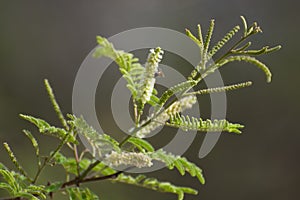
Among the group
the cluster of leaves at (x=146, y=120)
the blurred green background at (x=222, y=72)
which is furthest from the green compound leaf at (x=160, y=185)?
the blurred green background at (x=222, y=72)

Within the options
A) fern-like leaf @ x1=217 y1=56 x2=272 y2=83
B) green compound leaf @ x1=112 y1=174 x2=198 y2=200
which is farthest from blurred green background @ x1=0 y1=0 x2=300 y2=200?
Answer: fern-like leaf @ x1=217 y1=56 x2=272 y2=83

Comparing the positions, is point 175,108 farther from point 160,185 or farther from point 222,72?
point 222,72

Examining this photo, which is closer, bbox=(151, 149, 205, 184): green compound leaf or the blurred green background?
bbox=(151, 149, 205, 184): green compound leaf

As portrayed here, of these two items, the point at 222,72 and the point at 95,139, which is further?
the point at 222,72

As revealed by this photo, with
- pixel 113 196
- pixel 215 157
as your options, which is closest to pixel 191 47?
pixel 113 196

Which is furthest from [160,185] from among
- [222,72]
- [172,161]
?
[222,72]

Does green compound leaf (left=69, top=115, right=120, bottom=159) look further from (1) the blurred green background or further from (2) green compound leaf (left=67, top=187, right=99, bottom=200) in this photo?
(1) the blurred green background

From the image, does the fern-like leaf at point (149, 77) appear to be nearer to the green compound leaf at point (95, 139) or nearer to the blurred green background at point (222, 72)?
the green compound leaf at point (95, 139)

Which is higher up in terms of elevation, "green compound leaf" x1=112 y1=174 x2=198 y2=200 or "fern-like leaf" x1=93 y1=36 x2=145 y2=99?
"fern-like leaf" x1=93 y1=36 x2=145 y2=99

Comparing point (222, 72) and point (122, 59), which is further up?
point (222, 72)
